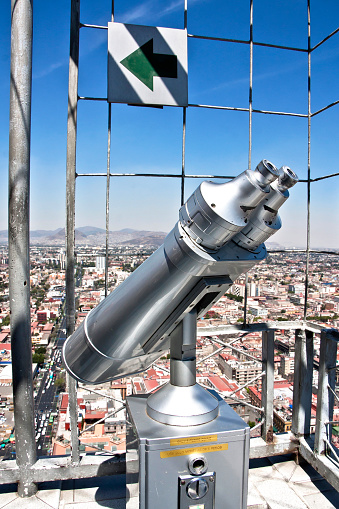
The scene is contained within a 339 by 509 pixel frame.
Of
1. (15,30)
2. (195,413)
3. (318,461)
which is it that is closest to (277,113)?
Answer: (15,30)

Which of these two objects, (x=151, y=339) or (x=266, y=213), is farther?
(x=151, y=339)

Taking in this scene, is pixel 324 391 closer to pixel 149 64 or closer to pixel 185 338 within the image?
pixel 185 338

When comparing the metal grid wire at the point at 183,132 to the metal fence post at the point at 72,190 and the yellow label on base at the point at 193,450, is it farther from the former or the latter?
the yellow label on base at the point at 193,450

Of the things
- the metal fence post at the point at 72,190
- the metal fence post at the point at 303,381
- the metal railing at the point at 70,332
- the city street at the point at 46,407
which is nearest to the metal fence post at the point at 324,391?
the metal railing at the point at 70,332

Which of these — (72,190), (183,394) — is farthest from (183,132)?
(183,394)

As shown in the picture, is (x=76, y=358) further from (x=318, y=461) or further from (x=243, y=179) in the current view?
(x=318, y=461)

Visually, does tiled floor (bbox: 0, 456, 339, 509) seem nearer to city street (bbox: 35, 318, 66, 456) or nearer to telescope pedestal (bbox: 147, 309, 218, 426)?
city street (bbox: 35, 318, 66, 456)
